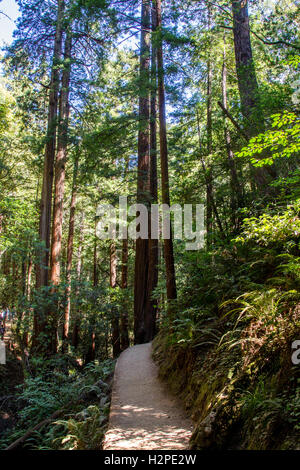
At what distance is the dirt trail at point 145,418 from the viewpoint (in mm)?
3438

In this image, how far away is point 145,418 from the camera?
417cm

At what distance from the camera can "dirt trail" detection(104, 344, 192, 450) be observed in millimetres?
3438

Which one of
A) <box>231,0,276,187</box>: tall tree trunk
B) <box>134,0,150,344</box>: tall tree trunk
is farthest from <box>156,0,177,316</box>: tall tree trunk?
<box>134,0,150,344</box>: tall tree trunk

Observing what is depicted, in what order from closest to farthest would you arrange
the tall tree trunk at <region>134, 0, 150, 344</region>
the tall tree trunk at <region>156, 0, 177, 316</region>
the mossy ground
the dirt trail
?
the mossy ground → the dirt trail → the tall tree trunk at <region>156, 0, 177, 316</region> → the tall tree trunk at <region>134, 0, 150, 344</region>

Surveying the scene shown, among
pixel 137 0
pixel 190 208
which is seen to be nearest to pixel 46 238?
pixel 190 208

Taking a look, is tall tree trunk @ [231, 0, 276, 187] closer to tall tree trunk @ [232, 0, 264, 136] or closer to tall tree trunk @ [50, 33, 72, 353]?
tall tree trunk @ [232, 0, 264, 136]

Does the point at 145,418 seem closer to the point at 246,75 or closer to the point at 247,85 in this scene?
the point at 247,85

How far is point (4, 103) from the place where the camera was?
13.3 meters

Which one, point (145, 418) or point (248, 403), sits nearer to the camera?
point (248, 403)

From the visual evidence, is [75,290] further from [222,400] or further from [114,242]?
[222,400]

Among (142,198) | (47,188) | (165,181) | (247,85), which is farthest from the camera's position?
(47,188)

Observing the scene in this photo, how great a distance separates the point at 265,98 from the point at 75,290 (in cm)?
1069

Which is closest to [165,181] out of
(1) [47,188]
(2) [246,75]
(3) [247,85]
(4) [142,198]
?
(4) [142,198]

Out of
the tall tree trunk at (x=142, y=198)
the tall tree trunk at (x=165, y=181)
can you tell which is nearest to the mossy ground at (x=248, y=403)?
the tall tree trunk at (x=165, y=181)
